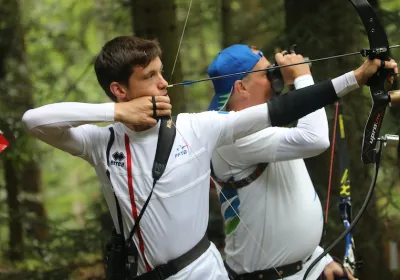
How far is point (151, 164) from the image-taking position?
230 centimetres

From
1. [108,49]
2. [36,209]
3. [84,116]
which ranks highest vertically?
[108,49]

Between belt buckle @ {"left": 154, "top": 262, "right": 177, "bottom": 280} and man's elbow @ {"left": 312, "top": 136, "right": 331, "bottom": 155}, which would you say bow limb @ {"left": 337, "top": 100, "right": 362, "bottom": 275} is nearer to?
man's elbow @ {"left": 312, "top": 136, "right": 331, "bottom": 155}

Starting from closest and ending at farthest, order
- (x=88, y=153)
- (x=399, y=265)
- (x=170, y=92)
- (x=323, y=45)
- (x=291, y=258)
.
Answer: (x=88, y=153) < (x=291, y=258) < (x=170, y=92) < (x=323, y=45) < (x=399, y=265)

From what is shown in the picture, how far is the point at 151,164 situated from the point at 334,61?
246 cm

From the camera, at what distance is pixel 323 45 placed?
4379mm

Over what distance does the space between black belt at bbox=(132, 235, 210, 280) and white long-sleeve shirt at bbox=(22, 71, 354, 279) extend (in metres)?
0.02

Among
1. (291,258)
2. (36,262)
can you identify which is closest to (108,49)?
(291,258)

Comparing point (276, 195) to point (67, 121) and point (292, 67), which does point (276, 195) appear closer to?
point (292, 67)

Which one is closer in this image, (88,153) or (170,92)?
(88,153)

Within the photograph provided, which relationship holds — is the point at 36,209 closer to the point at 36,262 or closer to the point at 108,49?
the point at 36,262

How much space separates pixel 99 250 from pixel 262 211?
2617mm

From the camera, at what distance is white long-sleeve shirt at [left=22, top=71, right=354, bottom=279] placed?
2270mm

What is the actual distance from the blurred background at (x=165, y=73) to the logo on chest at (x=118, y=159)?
4.81 ft

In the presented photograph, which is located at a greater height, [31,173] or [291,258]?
[291,258]
